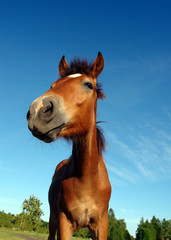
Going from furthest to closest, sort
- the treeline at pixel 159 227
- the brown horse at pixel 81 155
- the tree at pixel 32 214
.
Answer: the treeline at pixel 159 227
the tree at pixel 32 214
the brown horse at pixel 81 155

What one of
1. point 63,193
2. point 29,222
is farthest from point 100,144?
point 29,222

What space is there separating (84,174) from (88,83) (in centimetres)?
168

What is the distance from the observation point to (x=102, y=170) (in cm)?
431

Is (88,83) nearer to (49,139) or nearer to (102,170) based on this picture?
(49,139)

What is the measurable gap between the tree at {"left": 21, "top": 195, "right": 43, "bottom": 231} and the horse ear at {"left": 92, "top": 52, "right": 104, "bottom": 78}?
42.0 metres

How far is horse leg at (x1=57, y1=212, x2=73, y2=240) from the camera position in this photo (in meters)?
3.81

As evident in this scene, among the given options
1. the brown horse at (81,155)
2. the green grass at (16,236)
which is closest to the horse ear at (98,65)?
the brown horse at (81,155)

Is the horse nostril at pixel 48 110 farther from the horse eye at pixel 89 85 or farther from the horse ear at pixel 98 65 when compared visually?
the horse ear at pixel 98 65

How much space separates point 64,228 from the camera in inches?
151

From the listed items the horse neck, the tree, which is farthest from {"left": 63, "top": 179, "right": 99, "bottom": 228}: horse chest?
the tree

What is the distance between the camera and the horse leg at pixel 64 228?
381 centimetres

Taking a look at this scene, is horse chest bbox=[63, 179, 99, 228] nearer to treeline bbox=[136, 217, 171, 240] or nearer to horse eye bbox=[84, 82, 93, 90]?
horse eye bbox=[84, 82, 93, 90]

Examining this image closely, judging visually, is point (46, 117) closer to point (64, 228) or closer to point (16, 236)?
point (64, 228)

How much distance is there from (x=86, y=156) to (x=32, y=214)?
4356 centimetres
